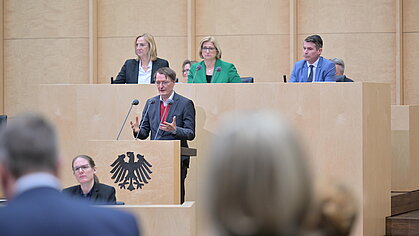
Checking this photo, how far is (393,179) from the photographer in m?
7.43

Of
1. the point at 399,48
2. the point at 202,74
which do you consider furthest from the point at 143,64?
the point at 399,48

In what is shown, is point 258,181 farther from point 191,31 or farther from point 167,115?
point 191,31

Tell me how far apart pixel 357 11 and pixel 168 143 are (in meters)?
4.39

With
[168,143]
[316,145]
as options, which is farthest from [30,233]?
[316,145]

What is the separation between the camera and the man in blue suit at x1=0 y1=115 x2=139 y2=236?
1352mm

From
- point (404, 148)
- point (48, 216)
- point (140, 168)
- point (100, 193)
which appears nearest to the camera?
point (48, 216)

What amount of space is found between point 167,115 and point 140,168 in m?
0.52

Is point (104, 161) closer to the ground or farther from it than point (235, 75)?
closer to the ground

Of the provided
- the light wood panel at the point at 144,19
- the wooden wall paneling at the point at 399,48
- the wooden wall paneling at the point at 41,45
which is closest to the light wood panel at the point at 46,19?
the wooden wall paneling at the point at 41,45

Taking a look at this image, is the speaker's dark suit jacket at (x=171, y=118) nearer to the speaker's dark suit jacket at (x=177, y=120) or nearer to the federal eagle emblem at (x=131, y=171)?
the speaker's dark suit jacket at (x=177, y=120)

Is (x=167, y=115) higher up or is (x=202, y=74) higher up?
(x=202, y=74)

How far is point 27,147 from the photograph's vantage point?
136 centimetres

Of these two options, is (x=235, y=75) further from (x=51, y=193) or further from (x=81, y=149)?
(x=51, y=193)

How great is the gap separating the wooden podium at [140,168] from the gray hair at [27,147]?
408 cm
